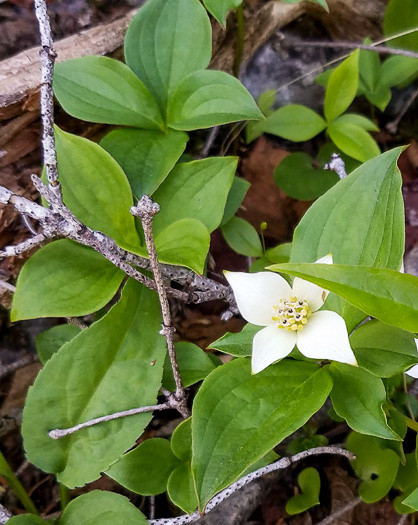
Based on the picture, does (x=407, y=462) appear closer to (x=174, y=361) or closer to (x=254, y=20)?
(x=174, y=361)

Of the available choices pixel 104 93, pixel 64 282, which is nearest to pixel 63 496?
pixel 64 282

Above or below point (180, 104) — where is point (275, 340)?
below

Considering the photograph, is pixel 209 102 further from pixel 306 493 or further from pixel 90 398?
pixel 306 493

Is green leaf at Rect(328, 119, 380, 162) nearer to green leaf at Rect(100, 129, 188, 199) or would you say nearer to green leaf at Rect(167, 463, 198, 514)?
green leaf at Rect(100, 129, 188, 199)

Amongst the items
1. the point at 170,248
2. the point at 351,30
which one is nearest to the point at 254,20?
the point at 351,30

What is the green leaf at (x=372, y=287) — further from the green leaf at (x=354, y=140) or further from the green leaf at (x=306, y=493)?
the green leaf at (x=354, y=140)

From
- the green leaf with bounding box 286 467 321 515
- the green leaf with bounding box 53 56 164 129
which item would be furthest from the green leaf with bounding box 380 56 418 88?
the green leaf with bounding box 286 467 321 515
